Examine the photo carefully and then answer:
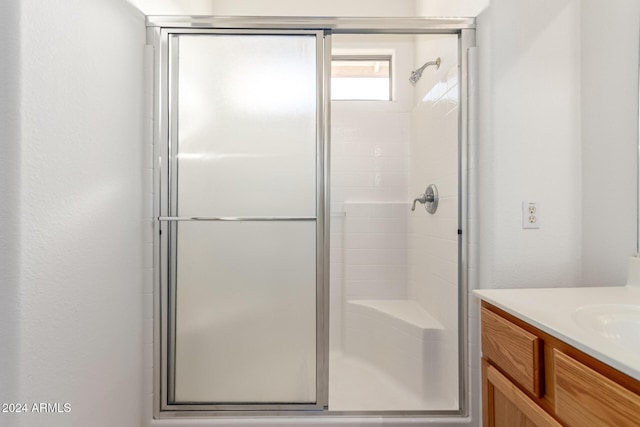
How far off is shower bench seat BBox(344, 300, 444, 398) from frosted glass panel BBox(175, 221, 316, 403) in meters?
0.77

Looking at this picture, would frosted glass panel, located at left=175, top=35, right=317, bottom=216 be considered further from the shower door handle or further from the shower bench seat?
the shower bench seat

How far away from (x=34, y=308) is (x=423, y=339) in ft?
6.08

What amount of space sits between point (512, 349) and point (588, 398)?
277 mm

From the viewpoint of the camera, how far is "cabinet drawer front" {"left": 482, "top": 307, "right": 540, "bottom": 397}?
884 mm

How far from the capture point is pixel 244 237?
1638 mm

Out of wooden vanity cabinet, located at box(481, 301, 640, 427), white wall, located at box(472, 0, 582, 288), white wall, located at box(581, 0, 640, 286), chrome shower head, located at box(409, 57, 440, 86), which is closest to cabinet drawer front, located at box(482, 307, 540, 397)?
wooden vanity cabinet, located at box(481, 301, 640, 427)

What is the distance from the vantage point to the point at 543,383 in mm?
867

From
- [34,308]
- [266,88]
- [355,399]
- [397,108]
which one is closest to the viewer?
[34,308]

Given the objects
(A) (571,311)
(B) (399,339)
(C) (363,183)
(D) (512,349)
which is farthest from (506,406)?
(C) (363,183)

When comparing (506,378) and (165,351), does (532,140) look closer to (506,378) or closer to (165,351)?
(506,378)

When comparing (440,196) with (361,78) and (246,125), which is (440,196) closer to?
(246,125)

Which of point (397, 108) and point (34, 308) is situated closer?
point (34, 308)

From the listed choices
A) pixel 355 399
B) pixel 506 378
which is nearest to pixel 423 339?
pixel 355 399

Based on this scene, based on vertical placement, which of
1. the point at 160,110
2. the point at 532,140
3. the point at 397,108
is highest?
the point at 397,108
